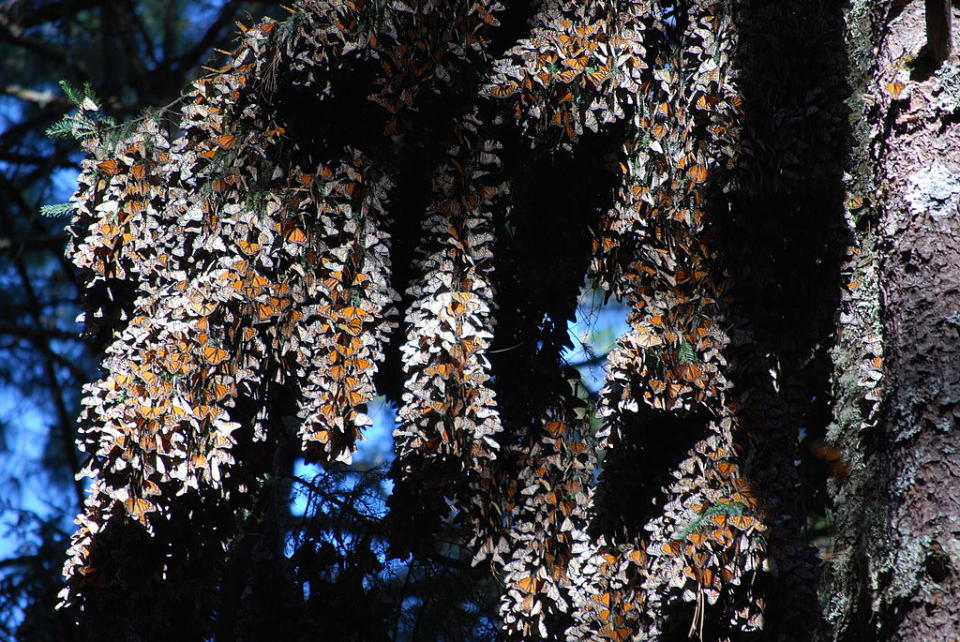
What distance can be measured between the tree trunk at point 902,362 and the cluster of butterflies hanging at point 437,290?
22 cm

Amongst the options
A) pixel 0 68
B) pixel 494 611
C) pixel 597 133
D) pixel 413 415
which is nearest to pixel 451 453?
pixel 413 415

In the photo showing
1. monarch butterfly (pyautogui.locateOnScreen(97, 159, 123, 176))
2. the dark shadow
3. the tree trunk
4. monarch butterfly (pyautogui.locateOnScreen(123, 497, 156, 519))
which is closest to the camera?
the tree trunk

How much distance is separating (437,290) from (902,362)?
30.7 inches

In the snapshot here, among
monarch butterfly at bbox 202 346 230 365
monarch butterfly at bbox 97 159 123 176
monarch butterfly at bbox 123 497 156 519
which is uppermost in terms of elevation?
monarch butterfly at bbox 97 159 123 176

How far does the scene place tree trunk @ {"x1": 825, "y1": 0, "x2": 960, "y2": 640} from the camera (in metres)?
1.37

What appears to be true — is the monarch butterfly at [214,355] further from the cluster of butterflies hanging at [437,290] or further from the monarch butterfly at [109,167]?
the monarch butterfly at [109,167]

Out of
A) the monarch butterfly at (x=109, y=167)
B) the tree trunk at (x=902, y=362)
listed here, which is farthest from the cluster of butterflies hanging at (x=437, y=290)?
the tree trunk at (x=902, y=362)

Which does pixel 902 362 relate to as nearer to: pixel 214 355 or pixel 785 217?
pixel 785 217

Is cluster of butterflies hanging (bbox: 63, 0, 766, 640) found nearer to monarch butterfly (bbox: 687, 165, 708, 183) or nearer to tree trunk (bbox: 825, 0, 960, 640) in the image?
monarch butterfly (bbox: 687, 165, 708, 183)

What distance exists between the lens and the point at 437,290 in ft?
5.38

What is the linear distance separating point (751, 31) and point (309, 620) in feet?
4.79

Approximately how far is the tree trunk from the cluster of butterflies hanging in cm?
22

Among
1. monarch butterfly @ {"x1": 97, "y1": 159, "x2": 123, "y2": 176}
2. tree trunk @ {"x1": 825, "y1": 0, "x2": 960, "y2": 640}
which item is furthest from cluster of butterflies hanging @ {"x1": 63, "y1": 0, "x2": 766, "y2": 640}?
tree trunk @ {"x1": 825, "y1": 0, "x2": 960, "y2": 640}

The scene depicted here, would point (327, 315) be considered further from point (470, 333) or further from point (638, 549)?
point (638, 549)
